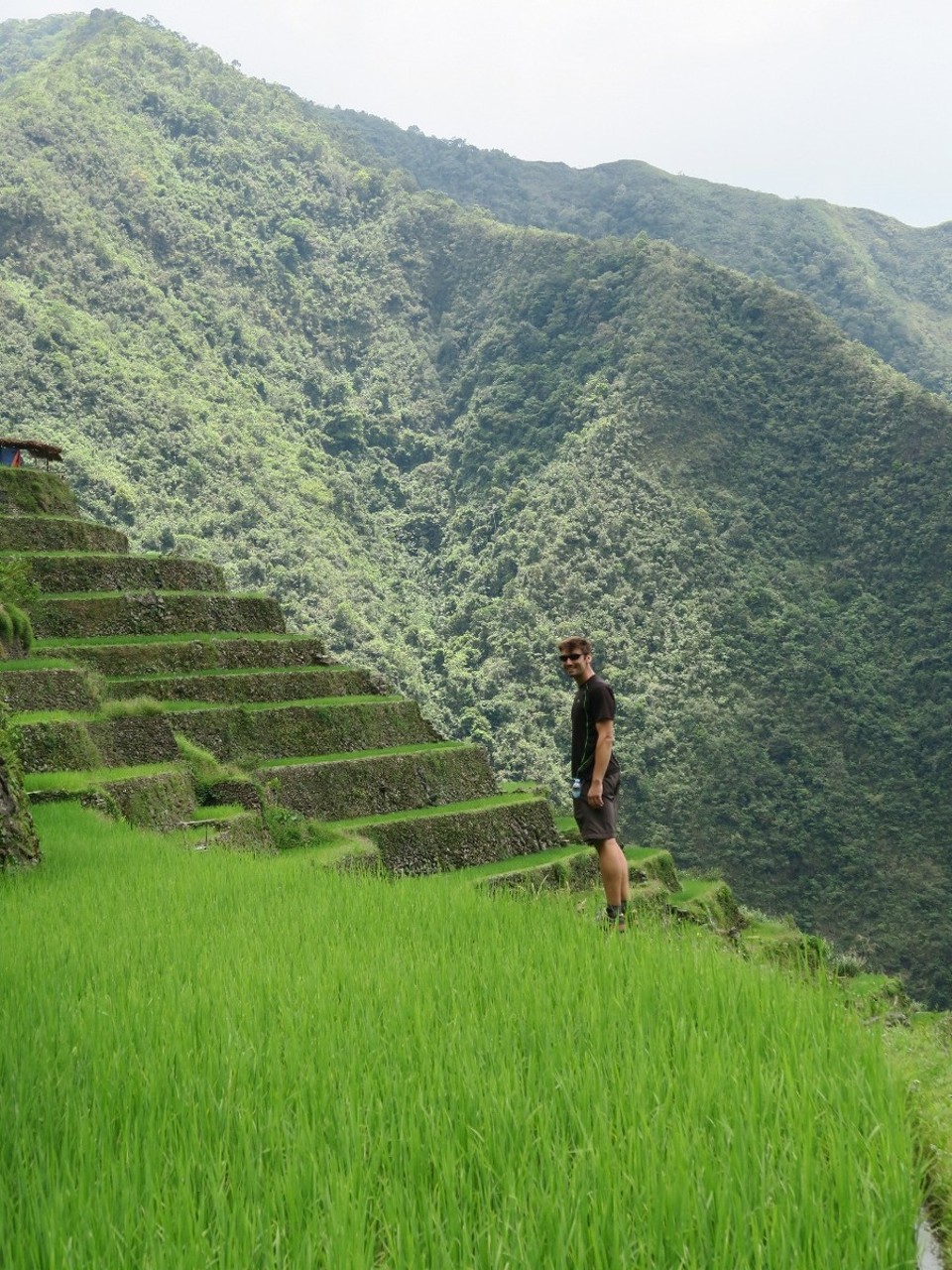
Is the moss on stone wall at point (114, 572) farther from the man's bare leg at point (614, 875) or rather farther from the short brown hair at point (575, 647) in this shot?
the man's bare leg at point (614, 875)

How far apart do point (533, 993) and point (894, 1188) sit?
1.73m

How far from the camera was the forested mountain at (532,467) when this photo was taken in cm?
4634

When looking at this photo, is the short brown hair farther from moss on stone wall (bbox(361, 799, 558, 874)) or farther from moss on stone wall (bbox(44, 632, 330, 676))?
moss on stone wall (bbox(44, 632, 330, 676))

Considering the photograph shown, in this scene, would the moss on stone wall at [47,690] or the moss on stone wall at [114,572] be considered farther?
the moss on stone wall at [114,572]

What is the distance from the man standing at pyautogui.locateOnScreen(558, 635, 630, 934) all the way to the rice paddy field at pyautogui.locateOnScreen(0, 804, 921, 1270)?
1739 mm

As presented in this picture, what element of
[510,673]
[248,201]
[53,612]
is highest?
[248,201]

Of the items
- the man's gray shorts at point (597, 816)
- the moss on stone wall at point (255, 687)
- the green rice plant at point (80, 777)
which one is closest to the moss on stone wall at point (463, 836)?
the green rice plant at point (80, 777)

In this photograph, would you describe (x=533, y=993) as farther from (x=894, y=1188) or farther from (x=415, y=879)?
(x=415, y=879)

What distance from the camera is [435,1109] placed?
9.16 feet

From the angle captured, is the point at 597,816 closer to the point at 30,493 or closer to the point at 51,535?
the point at 51,535

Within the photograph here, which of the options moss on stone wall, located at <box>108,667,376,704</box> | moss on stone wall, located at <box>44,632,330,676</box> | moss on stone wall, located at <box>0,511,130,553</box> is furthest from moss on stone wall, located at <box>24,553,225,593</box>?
moss on stone wall, located at <box>108,667,376,704</box>

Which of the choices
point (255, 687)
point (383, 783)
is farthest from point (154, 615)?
point (383, 783)

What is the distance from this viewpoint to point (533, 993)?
4.00 meters

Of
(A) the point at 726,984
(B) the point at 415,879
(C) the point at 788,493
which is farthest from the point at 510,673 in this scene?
(A) the point at 726,984
